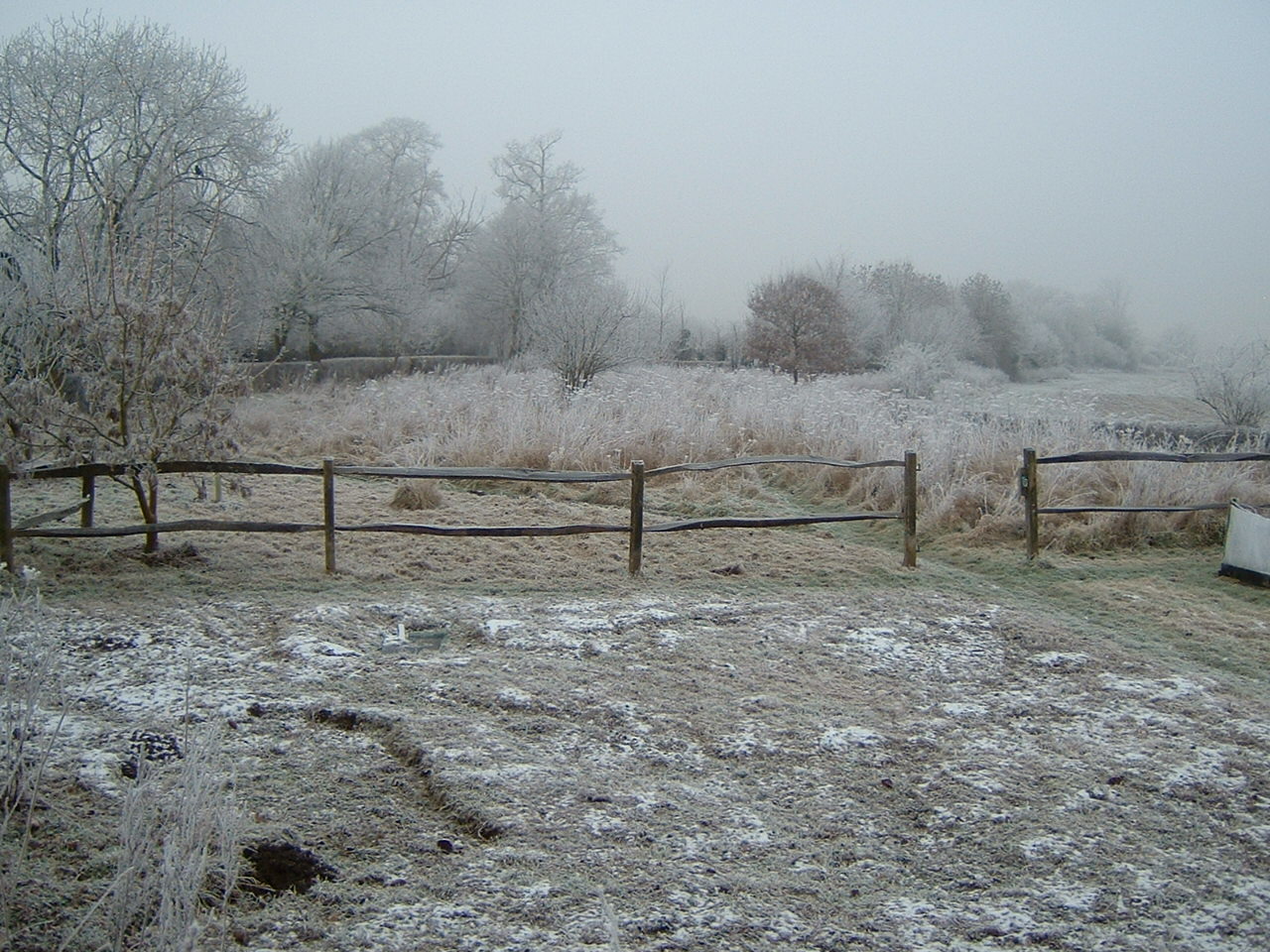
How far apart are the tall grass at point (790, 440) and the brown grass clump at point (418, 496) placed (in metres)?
1.55

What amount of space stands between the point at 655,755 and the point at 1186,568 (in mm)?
5591

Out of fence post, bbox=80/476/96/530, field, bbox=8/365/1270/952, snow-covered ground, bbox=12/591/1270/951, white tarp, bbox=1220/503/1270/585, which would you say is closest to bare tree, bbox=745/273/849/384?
white tarp, bbox=1220/503/1270/585

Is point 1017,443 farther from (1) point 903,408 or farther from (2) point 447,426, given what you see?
(2) point 447,426

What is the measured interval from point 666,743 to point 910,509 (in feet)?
12.2

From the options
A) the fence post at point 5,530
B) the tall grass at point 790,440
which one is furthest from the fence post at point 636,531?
the fence post at point 5,530

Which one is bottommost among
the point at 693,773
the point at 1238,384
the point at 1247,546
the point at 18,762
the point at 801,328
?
the point at 693,773

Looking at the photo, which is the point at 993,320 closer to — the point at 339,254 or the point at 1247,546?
the point at 339,254

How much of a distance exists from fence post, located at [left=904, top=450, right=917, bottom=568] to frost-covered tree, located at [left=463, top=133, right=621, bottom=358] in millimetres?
20130

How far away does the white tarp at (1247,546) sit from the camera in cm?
702

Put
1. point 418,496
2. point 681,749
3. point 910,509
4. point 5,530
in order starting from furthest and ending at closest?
point 418,496
point 910,509
point 5,530
point 681,749

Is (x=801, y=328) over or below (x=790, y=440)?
over

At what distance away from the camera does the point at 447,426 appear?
1222 centimetres

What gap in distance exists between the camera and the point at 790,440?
1130 centimetres

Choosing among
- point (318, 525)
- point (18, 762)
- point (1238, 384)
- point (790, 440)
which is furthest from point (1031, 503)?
point (1238, 384)
